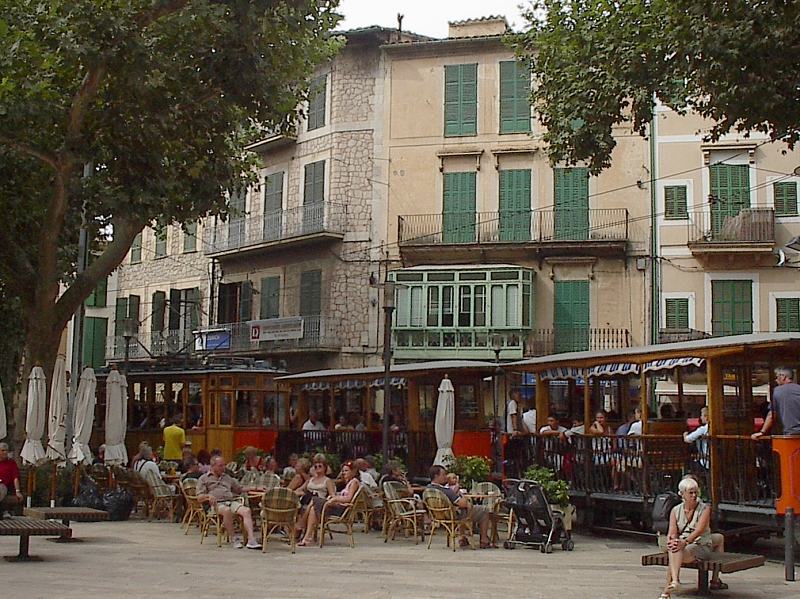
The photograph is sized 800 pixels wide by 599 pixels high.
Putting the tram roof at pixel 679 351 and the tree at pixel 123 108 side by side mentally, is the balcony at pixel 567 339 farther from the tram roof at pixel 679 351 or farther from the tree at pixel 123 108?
the tree at pixel 123 108

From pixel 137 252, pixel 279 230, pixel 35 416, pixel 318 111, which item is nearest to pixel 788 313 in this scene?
pixel 318 111

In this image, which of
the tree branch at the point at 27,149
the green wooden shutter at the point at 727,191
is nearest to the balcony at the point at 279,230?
the green wooden shutter at the point at 727,191

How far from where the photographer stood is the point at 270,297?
109 feet

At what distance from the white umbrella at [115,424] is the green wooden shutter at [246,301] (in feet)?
54.3

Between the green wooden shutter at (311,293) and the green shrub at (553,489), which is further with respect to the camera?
the green wooden shutter at (311,293)

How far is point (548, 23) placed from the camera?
1681cm

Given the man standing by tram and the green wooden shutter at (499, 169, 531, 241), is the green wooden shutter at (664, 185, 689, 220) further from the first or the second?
the man standing by tram

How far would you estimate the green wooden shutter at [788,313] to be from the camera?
26594mm

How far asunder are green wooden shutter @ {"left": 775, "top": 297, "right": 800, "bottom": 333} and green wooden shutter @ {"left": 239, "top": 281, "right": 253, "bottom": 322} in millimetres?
16198

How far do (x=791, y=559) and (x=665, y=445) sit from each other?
11.2 ft

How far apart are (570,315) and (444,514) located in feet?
54.1

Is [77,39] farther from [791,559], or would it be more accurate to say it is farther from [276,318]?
[276,318]

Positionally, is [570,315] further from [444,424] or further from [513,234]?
[444,424]

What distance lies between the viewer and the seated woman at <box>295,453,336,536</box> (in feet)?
43.3
